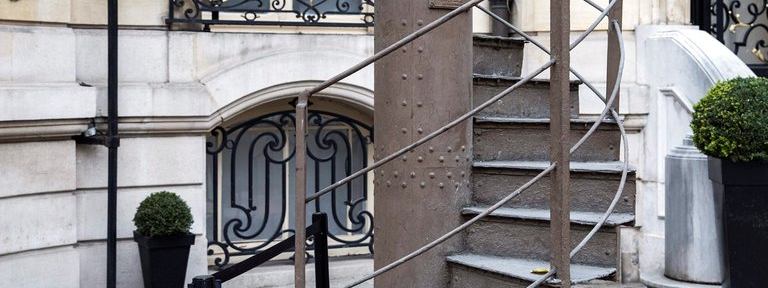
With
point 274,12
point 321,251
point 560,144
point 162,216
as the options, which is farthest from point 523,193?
point 274,12

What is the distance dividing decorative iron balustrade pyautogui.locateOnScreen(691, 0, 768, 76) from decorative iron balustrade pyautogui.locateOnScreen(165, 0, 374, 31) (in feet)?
8.62

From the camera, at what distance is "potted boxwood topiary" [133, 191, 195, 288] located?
7.24 m

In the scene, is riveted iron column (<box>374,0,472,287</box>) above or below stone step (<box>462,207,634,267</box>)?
above

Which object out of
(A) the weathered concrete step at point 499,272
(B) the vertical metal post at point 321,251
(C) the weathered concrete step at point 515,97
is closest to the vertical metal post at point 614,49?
(C) the weathered concrete step at point 515,97

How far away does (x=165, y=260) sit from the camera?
24.1ft

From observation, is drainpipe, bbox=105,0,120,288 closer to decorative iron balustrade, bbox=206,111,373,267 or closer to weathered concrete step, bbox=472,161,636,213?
decorative iron balustrade, bbox=206,111,373,267

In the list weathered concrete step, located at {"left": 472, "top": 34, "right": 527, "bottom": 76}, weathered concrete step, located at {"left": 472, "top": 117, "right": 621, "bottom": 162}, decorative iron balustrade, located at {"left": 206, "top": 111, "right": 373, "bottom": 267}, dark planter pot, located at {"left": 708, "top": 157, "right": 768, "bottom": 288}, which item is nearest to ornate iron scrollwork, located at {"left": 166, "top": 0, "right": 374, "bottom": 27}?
decorative iron balustrade, located at {"left": 206, "top": 111, "right": 373, "bottom": 267}

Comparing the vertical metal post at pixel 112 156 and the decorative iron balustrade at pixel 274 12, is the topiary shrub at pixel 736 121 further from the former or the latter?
the vertical metal post at pixel 112 156

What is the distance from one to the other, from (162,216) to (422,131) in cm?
271

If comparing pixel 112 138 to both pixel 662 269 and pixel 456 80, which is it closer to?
pixel 456 80

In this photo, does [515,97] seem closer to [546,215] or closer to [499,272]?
[546,215]

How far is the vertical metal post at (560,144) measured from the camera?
452 cm

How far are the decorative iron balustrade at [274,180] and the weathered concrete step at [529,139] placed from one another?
3.06 m

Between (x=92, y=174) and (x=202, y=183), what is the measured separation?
735 mm
